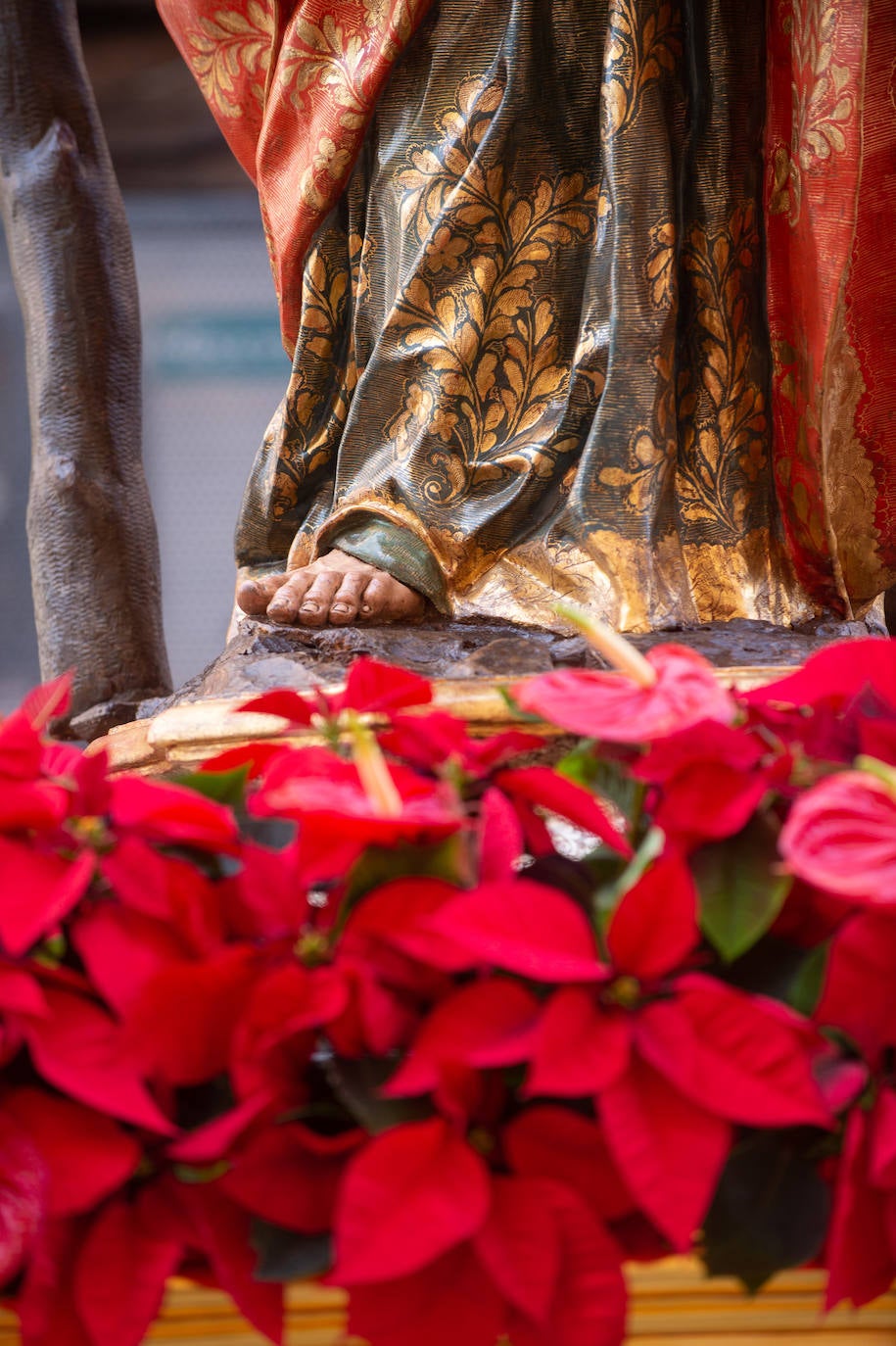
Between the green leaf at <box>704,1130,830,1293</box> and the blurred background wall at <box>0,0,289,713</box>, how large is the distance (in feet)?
11.4

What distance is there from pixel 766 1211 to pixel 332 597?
69cm

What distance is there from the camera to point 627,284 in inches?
38.2

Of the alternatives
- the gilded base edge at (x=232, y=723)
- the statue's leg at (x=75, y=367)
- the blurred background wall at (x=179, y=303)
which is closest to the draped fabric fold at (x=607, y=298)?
the gilded base edge at (x=232, y=723)

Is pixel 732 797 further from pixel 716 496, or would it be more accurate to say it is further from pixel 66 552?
pixel 66 552

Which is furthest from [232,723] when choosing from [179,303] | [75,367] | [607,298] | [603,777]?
[179,303]

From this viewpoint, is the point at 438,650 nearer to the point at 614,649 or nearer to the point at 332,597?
the point at 332,597

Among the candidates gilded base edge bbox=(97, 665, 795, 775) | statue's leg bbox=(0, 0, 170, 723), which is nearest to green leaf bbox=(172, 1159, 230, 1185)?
gilded base edge bbox=(97, 665, 795, 775)

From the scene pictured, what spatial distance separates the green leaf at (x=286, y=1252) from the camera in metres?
0.24

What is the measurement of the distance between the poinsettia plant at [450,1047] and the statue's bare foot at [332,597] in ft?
2.02

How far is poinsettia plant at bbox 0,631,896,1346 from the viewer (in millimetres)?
235

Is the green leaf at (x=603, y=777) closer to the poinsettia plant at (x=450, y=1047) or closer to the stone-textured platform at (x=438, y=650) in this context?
the poinsettia plant at (x=450, y=1047)

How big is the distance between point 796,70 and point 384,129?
0.32m

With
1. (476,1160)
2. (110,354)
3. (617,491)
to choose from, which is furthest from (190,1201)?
(110,354)

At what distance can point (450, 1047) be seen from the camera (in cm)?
24
